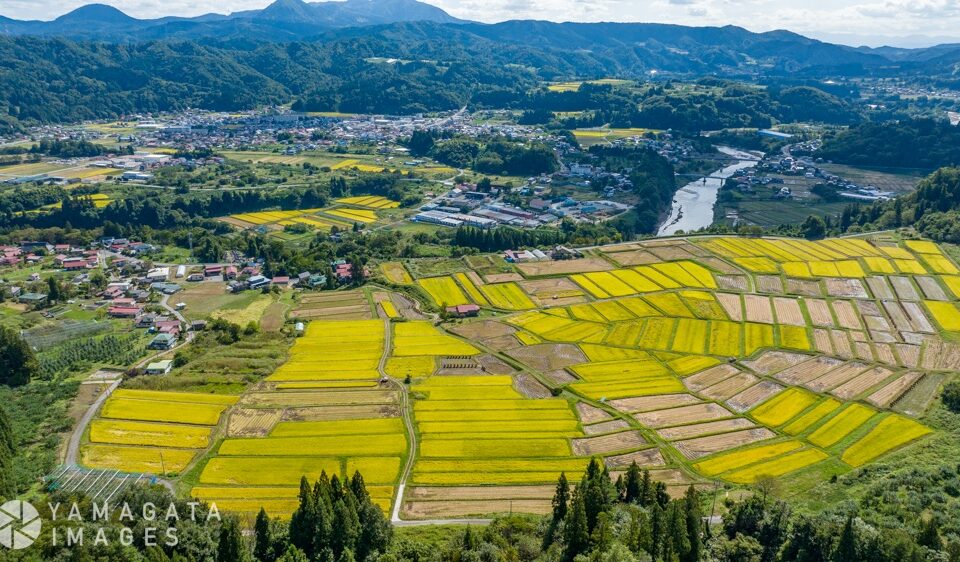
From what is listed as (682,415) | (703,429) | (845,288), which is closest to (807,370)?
(682,415)

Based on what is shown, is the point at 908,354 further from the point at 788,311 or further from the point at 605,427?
the point at 605,427

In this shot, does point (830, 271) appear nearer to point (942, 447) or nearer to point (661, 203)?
point (942, 447)

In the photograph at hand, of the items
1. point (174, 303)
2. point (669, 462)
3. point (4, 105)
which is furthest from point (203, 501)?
point (4, 105)

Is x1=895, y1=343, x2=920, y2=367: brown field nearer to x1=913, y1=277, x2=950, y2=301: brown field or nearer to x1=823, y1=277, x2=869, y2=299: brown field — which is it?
x1=823, y1=277, x2=869, y2=299: brown field

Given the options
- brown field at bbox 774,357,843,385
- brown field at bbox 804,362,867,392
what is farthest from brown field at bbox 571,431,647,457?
brown field at bbox 804,362,867,392

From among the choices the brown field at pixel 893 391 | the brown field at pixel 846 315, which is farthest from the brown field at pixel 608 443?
the brown field at pixel 846 315

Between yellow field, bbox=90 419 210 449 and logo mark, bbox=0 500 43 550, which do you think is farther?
yellow field, bbox=90 419 210 449
